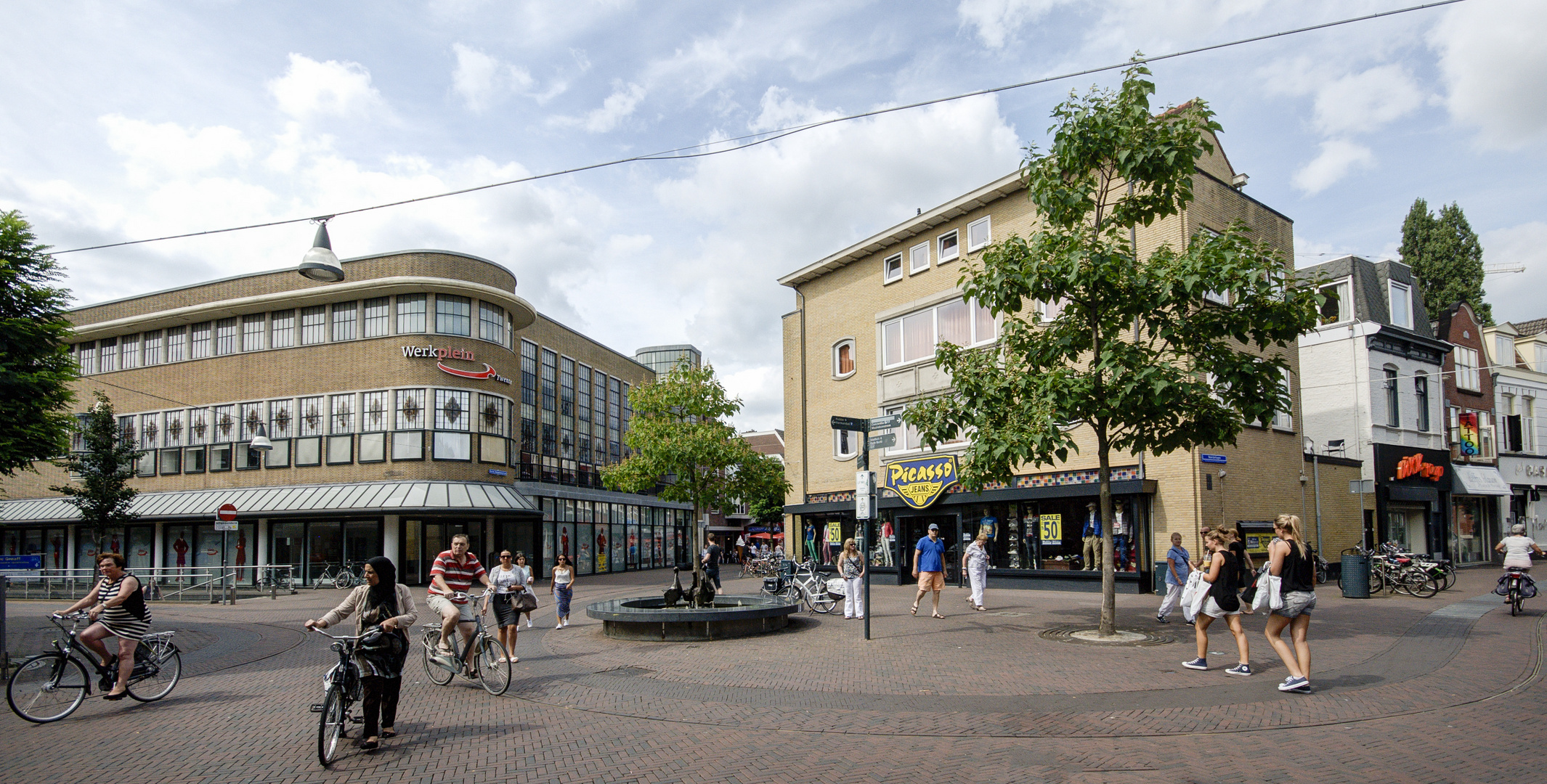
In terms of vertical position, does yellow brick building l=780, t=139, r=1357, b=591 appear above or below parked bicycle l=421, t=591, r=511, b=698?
above

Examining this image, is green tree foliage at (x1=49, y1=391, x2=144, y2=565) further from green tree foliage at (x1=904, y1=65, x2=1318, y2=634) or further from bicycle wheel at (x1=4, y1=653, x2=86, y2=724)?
green tree foliage at (x1=904, y1=65, x2=1318, y2=634)

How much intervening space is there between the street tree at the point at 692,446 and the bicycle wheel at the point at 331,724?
65.3 ft

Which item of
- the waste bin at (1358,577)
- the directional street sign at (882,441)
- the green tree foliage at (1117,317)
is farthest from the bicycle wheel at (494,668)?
the waste bin at (1358,577)

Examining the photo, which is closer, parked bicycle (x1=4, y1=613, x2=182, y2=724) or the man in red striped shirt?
parked bicycle (x1=4, y1=613, x2=182, y2=724)

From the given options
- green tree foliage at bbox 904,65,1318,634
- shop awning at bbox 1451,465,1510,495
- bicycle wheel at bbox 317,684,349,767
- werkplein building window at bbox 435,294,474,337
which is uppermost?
werkplein building window at bbox 435,294,474,337

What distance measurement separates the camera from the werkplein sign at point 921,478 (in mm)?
24656

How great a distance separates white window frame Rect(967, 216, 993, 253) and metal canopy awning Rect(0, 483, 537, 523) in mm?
18396

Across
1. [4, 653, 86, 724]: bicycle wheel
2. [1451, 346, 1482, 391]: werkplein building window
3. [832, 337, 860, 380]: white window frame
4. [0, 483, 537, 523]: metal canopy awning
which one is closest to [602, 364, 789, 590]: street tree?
[832, 337, 860, 380]: white window frame

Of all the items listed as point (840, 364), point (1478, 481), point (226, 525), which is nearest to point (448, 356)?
point (226, 525)

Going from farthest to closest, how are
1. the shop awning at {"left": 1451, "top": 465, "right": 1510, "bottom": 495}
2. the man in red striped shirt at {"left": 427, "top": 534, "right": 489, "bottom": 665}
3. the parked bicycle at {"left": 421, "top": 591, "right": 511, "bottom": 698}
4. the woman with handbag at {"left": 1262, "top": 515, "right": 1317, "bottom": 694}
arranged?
1. the shop awning at {"left": 1451, "top": 465, "right": 1510, "bottom": 495}
2. the parked bicycle at {"left": 421, "top": 591, "right": 511, "bottom": 698}
3. the man in red striped shirt at {"left": 427, "top": 534, "right": 489, "bottom": 665}
4. the woman with handbag at {"left": 1262, "top": 515, "right": 1317, "bottom": 694}

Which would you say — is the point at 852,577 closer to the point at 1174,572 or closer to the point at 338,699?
the point at 1174,572

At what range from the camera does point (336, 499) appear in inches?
1236

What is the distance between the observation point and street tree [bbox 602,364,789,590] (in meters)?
27.2

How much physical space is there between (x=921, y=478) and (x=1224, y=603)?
1590 cm
